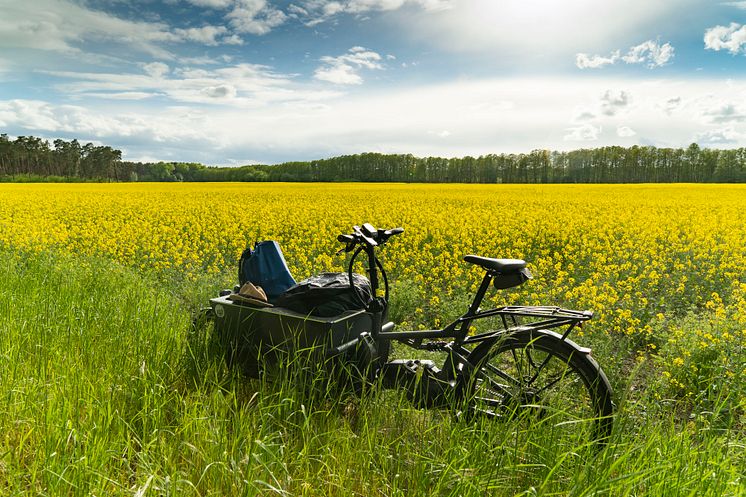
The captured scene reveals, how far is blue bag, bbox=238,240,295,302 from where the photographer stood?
3559 mm

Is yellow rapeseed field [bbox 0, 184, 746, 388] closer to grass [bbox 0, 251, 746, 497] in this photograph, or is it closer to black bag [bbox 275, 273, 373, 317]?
grass [bbox 0, 251, 746, 497]

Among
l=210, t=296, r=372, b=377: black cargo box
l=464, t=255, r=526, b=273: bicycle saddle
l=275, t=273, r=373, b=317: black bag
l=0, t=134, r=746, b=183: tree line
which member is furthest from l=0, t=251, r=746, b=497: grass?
l=0, t=134, r=746, b=183: tree line

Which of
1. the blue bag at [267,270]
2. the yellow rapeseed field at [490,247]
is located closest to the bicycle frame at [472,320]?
the blue bag at [267,270]

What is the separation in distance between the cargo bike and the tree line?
183 feet

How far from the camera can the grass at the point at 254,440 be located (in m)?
2.06

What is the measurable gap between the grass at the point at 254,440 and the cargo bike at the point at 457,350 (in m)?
A: 0.15

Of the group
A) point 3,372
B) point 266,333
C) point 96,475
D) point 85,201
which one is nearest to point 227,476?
point 96,475

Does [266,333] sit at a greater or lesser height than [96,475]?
greater

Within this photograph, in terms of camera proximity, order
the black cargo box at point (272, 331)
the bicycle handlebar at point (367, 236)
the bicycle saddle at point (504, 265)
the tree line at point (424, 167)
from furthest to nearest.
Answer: the tree line at point (424, 167), the bicycle handlebar at point (367, 236), the black cargo box at point (272, 331), the bicycle saddle at point (504, 265)

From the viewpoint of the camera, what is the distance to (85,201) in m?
17.8

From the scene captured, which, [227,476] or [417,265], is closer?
[227,476]

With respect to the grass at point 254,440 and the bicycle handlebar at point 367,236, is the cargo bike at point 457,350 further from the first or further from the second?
the grass at point 254,440

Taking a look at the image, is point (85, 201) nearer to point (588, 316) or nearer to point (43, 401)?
point (43, 401)

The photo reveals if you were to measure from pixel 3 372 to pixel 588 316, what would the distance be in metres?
3.33
